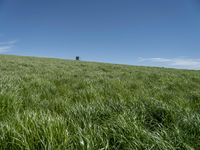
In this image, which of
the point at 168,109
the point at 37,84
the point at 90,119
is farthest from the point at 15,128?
the point at 37,84

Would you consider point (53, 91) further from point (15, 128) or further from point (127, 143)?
point (127, 143)

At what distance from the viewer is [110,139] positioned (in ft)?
7.20

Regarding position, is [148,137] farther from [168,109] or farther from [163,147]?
[168,109]

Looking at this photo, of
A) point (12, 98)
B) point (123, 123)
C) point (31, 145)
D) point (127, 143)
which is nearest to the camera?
point (31, 145)

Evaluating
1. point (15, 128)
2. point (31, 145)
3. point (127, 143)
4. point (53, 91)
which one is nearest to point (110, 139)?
point (127, 143)

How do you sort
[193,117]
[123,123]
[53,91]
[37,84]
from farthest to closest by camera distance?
[37,84], [53,91], [193,117], [123,123]

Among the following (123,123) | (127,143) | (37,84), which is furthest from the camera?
(37,84)

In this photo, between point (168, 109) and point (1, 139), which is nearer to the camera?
point (1, 139)

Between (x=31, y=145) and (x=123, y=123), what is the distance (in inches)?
43.8

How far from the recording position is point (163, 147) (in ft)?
6.29

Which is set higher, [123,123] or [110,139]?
[123,123]

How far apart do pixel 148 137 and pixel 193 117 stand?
1.09 meters

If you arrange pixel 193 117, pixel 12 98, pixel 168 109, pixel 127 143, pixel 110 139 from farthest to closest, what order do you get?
pixel 12 98 → pixel 168 109 → pixel 193 117 → pixel 110 139 → pixel 127 143

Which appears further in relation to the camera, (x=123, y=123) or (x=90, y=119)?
(x=90, y=119)
